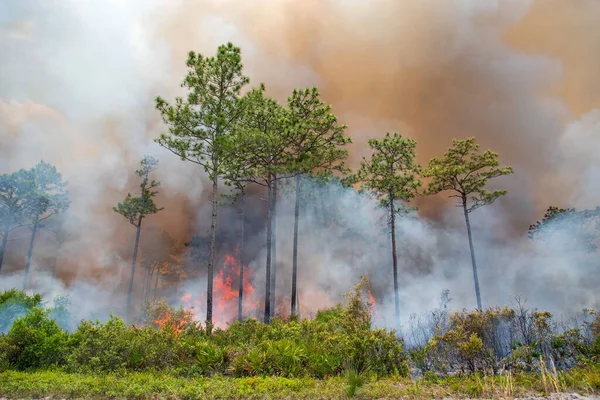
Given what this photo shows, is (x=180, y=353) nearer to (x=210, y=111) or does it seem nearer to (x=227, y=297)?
(x=210, y=111)

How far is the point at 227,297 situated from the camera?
154 feet

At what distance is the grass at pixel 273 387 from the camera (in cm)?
796

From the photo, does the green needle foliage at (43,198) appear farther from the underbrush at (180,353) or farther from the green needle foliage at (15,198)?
the underbrush at (180,353)

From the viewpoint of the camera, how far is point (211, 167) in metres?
21.2

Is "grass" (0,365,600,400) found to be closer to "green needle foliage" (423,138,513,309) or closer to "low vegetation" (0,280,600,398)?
"low vegetation" (0,280,600,398)

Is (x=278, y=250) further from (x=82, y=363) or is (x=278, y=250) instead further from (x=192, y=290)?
(x=82, y=363)

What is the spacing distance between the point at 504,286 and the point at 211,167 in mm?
37783

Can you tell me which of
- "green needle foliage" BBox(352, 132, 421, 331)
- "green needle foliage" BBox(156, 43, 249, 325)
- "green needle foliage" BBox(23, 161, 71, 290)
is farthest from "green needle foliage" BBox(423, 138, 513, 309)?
"green needle foliage" BBox(23, 161, 71, 290)

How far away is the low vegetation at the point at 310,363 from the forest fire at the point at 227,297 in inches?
1308

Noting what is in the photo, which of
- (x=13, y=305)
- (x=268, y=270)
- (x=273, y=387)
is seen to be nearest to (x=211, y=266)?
(x=268, y=270)

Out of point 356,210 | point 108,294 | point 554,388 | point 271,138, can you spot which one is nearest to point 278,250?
point 356,210

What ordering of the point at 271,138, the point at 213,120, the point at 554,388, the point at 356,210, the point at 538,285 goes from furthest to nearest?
the point at 356,210
the point at 538,285
the point at 271,138
the point at 213,120
the point at 554,388

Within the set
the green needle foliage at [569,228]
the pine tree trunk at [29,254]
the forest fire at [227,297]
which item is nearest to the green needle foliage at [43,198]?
the pine tree trunk at [29,254]

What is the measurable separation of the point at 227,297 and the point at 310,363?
3917 cm
